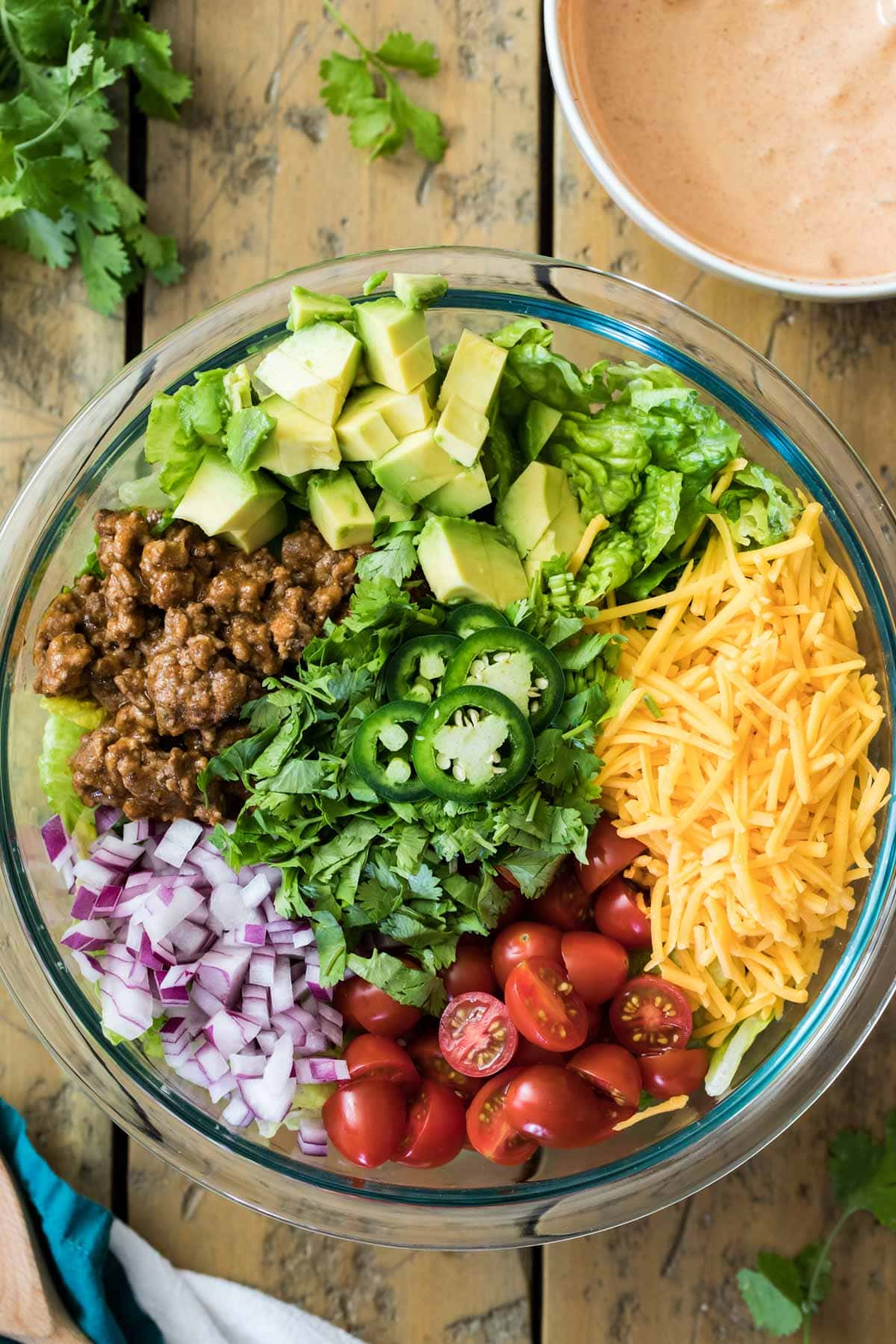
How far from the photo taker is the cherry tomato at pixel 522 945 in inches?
76.7

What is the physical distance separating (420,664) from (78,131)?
124cm

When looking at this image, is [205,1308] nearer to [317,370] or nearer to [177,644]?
[177,644]

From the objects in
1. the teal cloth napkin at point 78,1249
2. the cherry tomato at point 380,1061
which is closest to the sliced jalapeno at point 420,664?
the cherry tomato at point 380,1061

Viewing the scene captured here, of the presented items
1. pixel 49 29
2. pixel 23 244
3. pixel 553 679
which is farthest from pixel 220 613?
pixel 49 29

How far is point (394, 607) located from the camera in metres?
1.88

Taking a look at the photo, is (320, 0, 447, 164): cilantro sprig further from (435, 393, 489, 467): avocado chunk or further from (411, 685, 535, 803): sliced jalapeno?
(411, 685, 535, 803): sliced jalapeno

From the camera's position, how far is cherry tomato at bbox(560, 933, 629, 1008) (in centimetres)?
192

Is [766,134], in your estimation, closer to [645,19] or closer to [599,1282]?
[645,19]

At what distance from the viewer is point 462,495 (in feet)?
6.30

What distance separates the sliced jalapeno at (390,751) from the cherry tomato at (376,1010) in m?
0.37

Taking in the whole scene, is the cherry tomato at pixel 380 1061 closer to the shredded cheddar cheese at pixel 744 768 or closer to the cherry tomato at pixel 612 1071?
the cherry tomato at pixel 612 1071

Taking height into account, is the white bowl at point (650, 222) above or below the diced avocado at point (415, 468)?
above

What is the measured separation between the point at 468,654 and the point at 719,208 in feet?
3.33

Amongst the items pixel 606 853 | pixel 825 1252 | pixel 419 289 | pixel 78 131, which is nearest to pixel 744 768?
pixel 606 853
